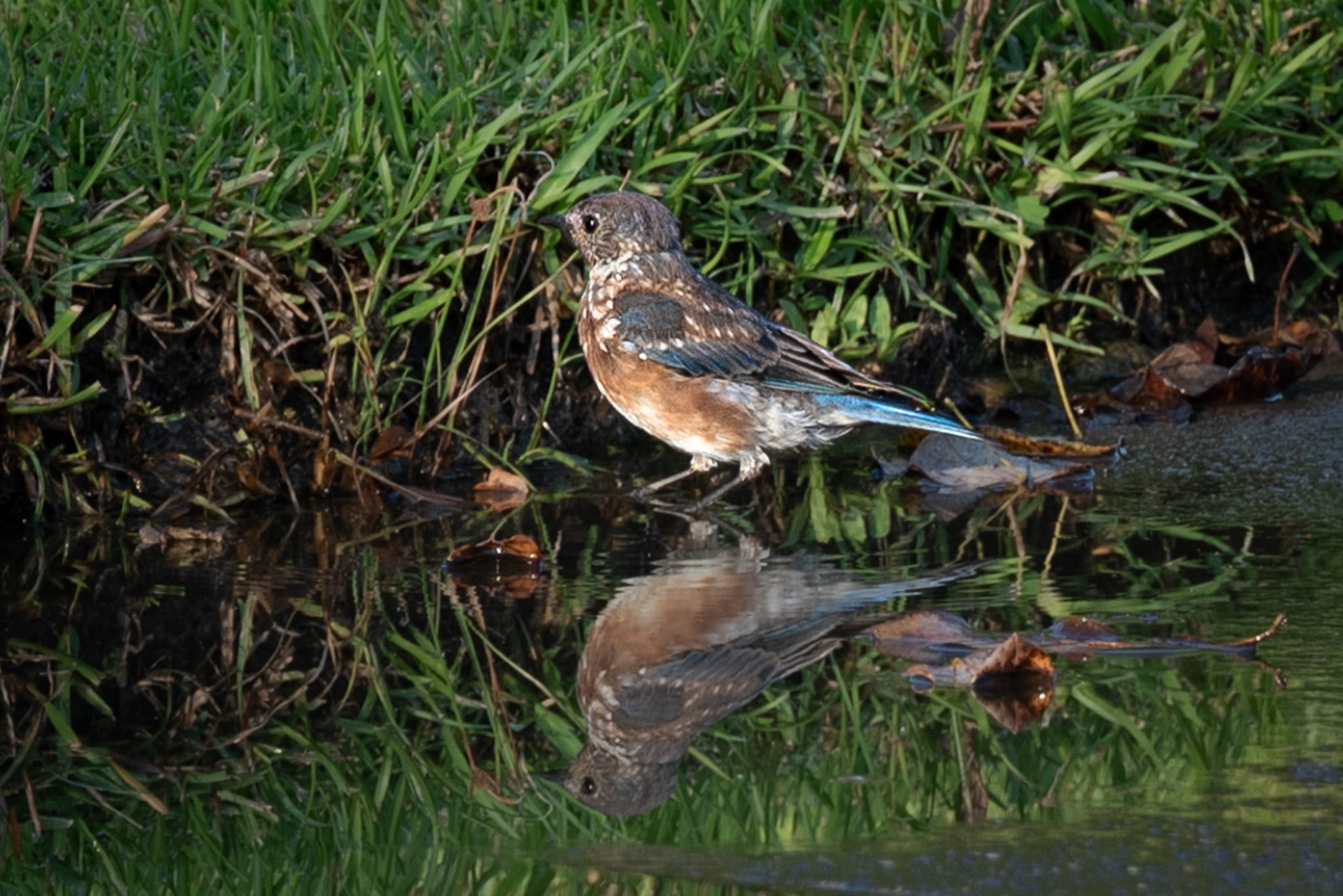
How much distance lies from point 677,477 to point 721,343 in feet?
1.51

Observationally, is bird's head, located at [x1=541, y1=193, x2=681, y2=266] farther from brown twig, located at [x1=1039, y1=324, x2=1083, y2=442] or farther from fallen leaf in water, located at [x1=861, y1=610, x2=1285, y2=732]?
fallen leaf in water, located at [x1=861, y1=610, x2=1285, y2=732]

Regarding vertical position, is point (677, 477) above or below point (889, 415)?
below

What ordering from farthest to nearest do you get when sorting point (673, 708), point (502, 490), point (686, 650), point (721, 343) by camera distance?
point (721, 343)
point (502, 490)
point (686, 650)
point (673, 708)

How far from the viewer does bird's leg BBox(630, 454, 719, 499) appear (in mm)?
5770

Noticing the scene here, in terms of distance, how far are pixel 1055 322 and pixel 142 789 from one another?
4.64 metres

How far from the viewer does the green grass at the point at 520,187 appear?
5438 mm

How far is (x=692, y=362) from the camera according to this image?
575 centimetres

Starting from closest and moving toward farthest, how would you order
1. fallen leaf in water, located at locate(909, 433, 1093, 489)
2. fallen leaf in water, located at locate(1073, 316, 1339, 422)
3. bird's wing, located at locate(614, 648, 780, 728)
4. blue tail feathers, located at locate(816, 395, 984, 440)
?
bird's wing, located at locate(614, 648, 780, 728)
blue tail feathers, located at locate(816, 395, 984, 440)
fallen leaf in water, located at locate(909, 433, 1093, 489)
fallen leaf in water, located at locate(1073, 316, 1339, 422)

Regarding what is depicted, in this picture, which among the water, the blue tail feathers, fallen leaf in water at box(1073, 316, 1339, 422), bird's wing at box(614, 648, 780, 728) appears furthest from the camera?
fallen leaf in water at box(1073, 316, 1339, 422)

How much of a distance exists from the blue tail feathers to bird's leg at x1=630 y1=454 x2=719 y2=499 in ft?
1.69

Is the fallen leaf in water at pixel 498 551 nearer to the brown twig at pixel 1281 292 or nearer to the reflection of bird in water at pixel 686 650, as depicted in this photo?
the reflection of bird in water at pixel 686 650

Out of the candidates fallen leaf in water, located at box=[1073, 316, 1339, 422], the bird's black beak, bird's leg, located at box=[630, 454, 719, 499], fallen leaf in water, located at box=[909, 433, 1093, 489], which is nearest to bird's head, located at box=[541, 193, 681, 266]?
the bird's black beak

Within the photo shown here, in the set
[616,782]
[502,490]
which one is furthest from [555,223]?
[616,782]

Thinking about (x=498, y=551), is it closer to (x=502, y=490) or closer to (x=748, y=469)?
(x=502, y=490)
